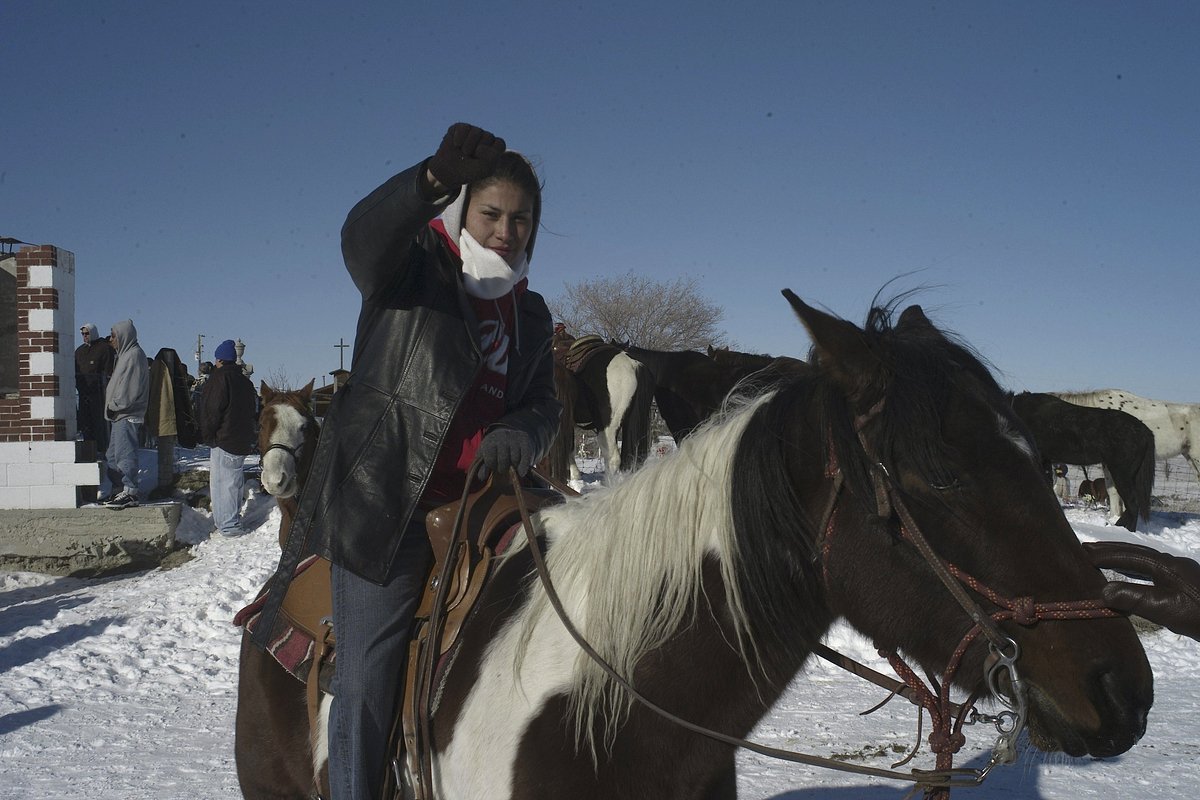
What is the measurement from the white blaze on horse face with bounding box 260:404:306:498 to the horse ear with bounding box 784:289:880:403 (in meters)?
4.91

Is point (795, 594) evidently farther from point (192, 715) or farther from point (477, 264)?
point (192, 715)

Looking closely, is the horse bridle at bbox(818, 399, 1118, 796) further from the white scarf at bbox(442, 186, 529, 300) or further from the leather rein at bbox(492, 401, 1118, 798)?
the white scarf at bbox(442, 186, 529, 300)

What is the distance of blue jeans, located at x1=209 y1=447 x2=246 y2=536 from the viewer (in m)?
10.6

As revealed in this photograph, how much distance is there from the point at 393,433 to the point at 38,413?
10.5 m

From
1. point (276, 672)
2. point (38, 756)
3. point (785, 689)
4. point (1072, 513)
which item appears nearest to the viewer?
point (785, 689)

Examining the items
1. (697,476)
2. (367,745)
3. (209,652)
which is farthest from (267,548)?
(697,476)

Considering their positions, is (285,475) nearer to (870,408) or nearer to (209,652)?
(209,652)

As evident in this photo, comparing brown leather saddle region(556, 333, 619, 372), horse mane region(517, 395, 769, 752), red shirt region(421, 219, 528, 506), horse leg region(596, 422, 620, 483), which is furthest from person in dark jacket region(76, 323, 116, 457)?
horse mane region(517, 395, 769, 752)

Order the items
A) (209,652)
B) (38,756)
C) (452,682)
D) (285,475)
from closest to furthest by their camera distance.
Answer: (452,682) < (38,756) < (285,475) < (209,652)

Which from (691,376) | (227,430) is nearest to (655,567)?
(227,430)

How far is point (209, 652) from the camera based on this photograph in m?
7.52

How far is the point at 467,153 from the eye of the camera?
1798mm

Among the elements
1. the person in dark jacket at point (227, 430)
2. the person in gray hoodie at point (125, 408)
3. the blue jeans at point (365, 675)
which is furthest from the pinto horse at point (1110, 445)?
the person in gray hoodie at point (125, 408)

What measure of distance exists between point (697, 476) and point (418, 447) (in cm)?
72
